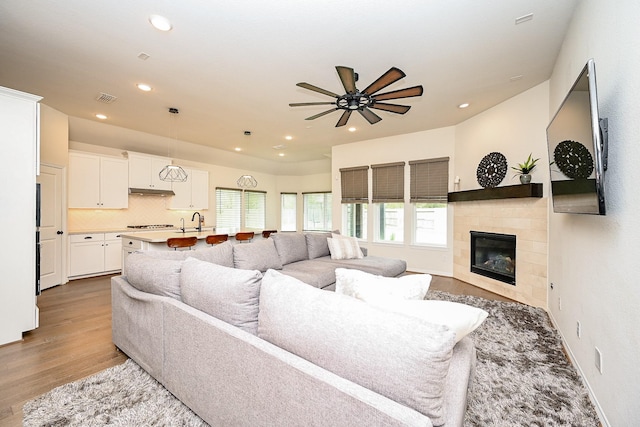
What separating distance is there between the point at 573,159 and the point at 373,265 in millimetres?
2394

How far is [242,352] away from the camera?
1300 millimetres

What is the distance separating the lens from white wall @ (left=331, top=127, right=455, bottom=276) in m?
5.38

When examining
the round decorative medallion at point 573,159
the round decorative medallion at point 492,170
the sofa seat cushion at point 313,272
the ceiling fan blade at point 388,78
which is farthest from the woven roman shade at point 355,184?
the round decorative medallion at point 573,159

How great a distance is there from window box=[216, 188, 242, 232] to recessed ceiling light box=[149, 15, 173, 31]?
5.51 m

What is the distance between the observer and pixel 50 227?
443cm

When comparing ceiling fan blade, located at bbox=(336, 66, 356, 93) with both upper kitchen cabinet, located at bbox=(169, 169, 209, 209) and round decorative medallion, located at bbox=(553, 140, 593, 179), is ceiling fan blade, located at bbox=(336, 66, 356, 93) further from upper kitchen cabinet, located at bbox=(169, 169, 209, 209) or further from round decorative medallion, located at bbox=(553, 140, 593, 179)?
upper kitchen cabinet, located at bbox=(169, 169, 209, 209)

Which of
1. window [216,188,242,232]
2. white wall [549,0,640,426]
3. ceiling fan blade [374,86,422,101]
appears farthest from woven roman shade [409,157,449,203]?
window [216,188,242,232]

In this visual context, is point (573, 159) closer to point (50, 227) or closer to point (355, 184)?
point (355, 184)

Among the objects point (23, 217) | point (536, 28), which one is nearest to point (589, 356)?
point (536, 28)

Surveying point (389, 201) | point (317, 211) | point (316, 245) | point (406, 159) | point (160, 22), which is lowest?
point (316, 245)

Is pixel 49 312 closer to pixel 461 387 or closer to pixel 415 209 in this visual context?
pixel 461 387

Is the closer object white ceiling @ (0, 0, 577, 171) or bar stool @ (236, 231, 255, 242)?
white ceiling @ (0, 0, 577, 171)

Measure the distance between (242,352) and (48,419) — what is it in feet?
4.64

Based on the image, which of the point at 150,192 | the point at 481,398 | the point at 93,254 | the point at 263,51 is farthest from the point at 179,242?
the point at 481,398
